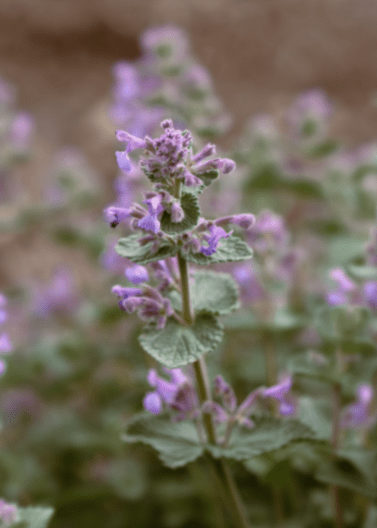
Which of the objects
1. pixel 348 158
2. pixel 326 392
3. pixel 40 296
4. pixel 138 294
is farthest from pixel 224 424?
pixel 348 158

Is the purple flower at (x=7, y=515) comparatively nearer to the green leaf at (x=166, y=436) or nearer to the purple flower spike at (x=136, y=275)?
the green leaf at (x=166, y=436)

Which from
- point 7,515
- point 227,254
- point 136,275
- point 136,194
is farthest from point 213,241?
point 136,194

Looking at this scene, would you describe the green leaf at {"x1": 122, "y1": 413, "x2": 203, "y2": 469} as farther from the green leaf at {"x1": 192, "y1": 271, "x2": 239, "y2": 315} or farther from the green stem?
the green leaf at {"x1": 192, "y1": 271, "x2": 239, "y2": 315}

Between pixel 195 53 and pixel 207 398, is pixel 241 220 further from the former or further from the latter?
pixel 195 53

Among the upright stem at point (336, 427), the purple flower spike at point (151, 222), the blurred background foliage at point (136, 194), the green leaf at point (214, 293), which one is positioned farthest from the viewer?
the blurred background foliage at point (136, 194)

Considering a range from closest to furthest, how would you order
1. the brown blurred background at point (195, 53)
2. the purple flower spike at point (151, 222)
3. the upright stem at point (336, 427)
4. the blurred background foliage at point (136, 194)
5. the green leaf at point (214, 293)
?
the purple flower spike at point (151, 222)
the green leaf at point (214, 293)
the upright stem at point (336, 427)
the blurred background foliage at point (136, 194)
the brown blurred background at point (195, 53)

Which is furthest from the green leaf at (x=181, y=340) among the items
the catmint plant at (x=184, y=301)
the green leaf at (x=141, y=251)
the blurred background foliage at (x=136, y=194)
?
the blurred background foliage at (x=136, y=194)

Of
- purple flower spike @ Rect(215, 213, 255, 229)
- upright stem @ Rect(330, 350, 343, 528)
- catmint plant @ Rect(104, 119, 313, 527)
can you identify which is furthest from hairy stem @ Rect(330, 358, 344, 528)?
purple flower spike @ Rect(215, 213, 255, 229)
